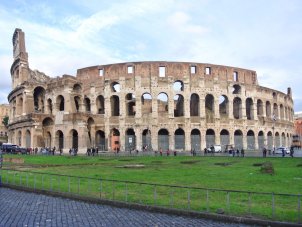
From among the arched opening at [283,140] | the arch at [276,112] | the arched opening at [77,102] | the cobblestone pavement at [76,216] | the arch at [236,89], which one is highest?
the arch at [236,89]

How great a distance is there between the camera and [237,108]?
53.9 metres

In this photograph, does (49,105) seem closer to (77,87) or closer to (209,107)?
(77,87)

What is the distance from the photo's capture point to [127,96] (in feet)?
165

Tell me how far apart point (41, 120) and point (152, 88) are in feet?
50.0

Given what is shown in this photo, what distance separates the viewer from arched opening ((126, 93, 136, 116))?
50.5m

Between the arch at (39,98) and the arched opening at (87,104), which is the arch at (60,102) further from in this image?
the arch at (39,98)

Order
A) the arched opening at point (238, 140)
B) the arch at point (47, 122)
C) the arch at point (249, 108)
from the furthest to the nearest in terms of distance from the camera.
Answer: the arch at point (249, 108)
the arched opening at point (238, 140)
the arch at point (47, 122)

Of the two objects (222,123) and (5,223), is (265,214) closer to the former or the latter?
(5,223)

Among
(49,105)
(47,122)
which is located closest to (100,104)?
(49,105)

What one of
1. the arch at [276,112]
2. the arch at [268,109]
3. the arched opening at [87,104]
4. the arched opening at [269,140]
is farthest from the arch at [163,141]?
the arch at [276,112]

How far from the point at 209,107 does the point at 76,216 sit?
44.9 metres

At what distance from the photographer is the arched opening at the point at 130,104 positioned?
5051 centimetres

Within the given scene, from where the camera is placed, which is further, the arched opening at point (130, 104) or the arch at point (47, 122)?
the arched opening at point (130, 104)

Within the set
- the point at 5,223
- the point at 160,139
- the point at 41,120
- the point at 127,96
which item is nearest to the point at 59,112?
the point at 41,120
